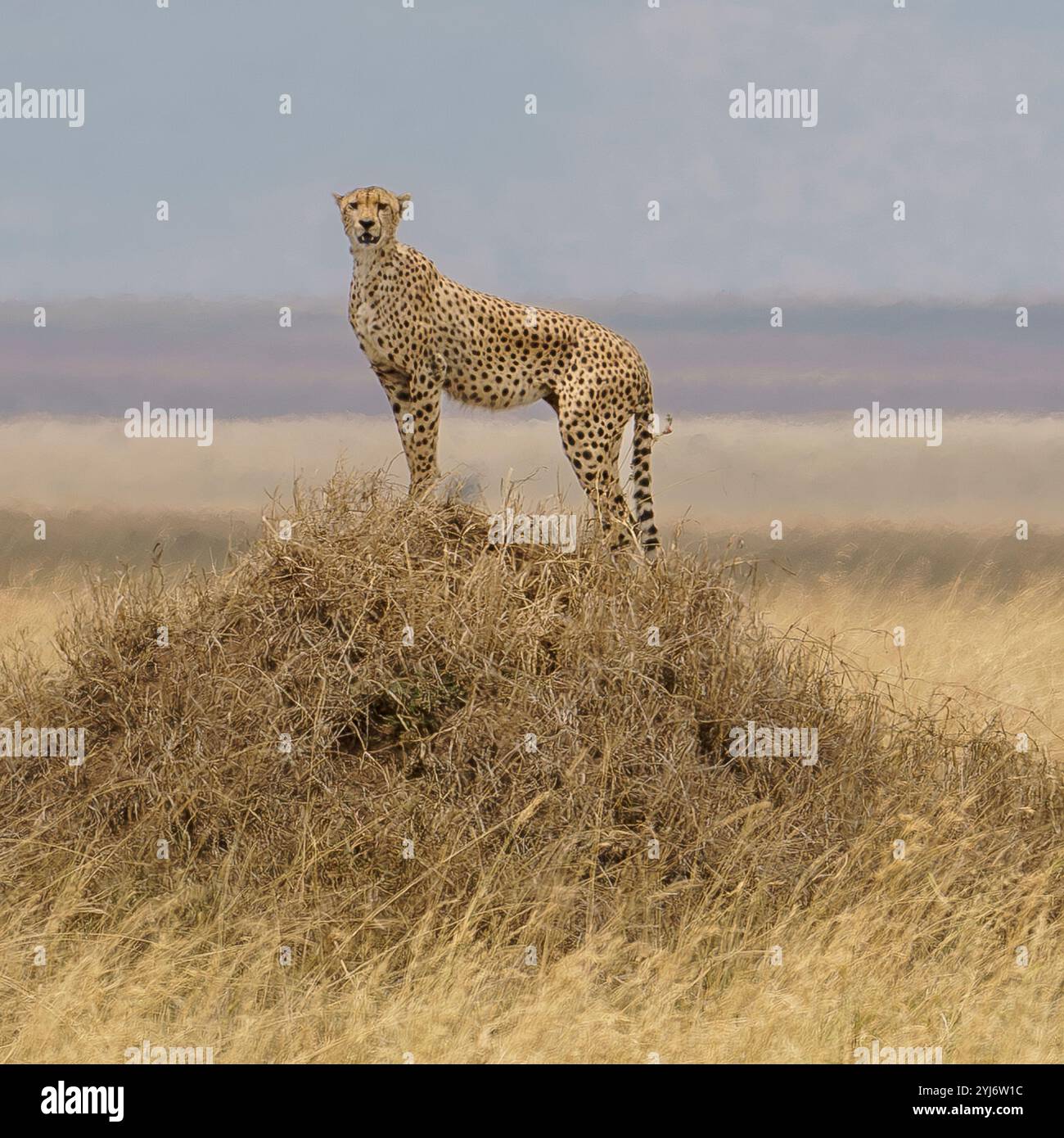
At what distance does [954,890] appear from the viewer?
24.0ft

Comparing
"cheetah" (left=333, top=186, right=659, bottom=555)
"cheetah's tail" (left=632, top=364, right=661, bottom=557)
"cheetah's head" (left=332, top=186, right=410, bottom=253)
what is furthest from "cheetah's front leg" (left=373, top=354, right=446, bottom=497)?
"cheetah's tail" (left=632, top=364, right=661, bottom=557)

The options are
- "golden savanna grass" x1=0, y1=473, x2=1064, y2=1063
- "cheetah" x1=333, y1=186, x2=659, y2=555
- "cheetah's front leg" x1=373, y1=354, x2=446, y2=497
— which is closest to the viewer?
"golden savanna grass" x1=0, y1=473, x2=1064, y2=1063

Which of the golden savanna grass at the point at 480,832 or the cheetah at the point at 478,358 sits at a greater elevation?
the cheetah at the point at 478,358

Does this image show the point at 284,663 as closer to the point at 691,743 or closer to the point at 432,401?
the point at 691,743

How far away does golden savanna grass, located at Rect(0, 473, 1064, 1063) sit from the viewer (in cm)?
601

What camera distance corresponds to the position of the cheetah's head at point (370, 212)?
10.4 m

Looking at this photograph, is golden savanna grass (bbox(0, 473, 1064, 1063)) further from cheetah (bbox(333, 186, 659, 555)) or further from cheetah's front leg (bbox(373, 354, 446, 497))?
cheetah (bbox(333, 186, 659, 555))

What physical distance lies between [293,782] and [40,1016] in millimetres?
1608

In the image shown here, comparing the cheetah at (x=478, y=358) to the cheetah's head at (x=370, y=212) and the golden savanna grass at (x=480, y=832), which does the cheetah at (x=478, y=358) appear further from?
the golden savanna grass at (x=480, y=832)

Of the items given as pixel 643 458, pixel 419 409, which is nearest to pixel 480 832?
pixel 419 409

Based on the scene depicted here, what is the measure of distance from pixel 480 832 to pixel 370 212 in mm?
5421

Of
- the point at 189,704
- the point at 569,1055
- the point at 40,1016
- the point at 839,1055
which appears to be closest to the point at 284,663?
the point at 189,704

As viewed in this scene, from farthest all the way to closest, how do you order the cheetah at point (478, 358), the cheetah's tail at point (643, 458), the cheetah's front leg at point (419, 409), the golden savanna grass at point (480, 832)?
the cheetah's tail at point (643, 458)
the cheetah at point (478, 358)
the cheetah's front leg at point (419, 409)
the golden savanna grass at point (480, 832)

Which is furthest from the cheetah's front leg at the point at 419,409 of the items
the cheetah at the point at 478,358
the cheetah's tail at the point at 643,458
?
the cheetah's tail at the point at 643,458
